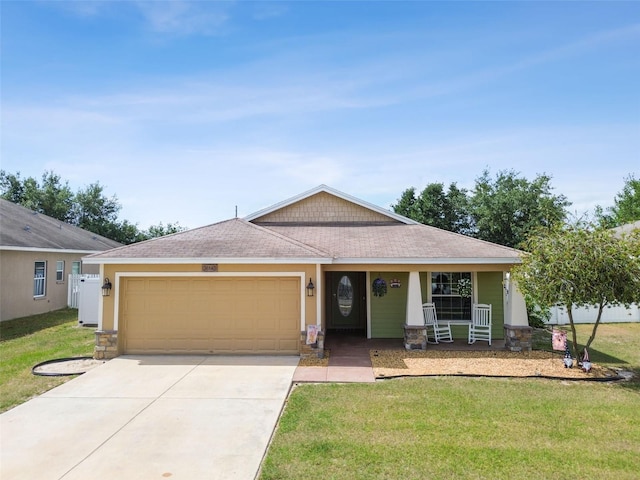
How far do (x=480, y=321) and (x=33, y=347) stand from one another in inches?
502

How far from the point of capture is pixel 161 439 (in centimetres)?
546

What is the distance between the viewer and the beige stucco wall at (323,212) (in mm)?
14781

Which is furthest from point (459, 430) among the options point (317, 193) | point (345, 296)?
point (317, 193)

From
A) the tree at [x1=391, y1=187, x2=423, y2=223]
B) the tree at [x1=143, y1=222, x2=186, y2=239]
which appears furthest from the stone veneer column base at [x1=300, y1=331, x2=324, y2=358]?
the tree at [x1=143, y1=222, x2=186, y2=239]

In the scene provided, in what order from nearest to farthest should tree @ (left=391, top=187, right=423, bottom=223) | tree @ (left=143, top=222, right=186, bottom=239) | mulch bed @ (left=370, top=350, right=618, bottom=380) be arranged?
1. mulch bed @ (left=370, top=350, right=618, bottom=380)
2. tree @ (left=391, top=187, right=423, bottom=223)
3. tree @ (left=143, top=222, right=186, bottom=239)

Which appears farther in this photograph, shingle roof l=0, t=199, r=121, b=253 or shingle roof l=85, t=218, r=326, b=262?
shingle roof l=0, t=199, r=121, b=253

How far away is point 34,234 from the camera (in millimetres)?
17953

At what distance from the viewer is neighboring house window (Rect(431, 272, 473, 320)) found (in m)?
12.2

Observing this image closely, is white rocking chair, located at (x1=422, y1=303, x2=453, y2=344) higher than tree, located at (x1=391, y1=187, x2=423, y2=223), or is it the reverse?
tree, located at (x1=391, y1=187, x2=423, y2=223)

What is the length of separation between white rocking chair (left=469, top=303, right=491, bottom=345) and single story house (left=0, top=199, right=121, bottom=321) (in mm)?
16146

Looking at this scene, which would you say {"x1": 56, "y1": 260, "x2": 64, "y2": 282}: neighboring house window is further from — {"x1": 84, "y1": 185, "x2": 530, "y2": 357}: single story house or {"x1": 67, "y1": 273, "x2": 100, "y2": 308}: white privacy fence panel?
{"x1": 84, "y1": 185, "x2": 530, "y2": 357}: single story house

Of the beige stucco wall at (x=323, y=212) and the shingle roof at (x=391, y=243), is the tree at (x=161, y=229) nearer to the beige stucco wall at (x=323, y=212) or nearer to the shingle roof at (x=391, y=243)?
the beige stucco wall at (x=323, y=212)

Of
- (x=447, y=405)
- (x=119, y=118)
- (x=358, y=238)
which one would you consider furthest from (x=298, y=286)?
(x=119, y=118)

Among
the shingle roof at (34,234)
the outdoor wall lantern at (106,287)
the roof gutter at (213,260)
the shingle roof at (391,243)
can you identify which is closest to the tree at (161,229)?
the shingle roof at (34,234)
